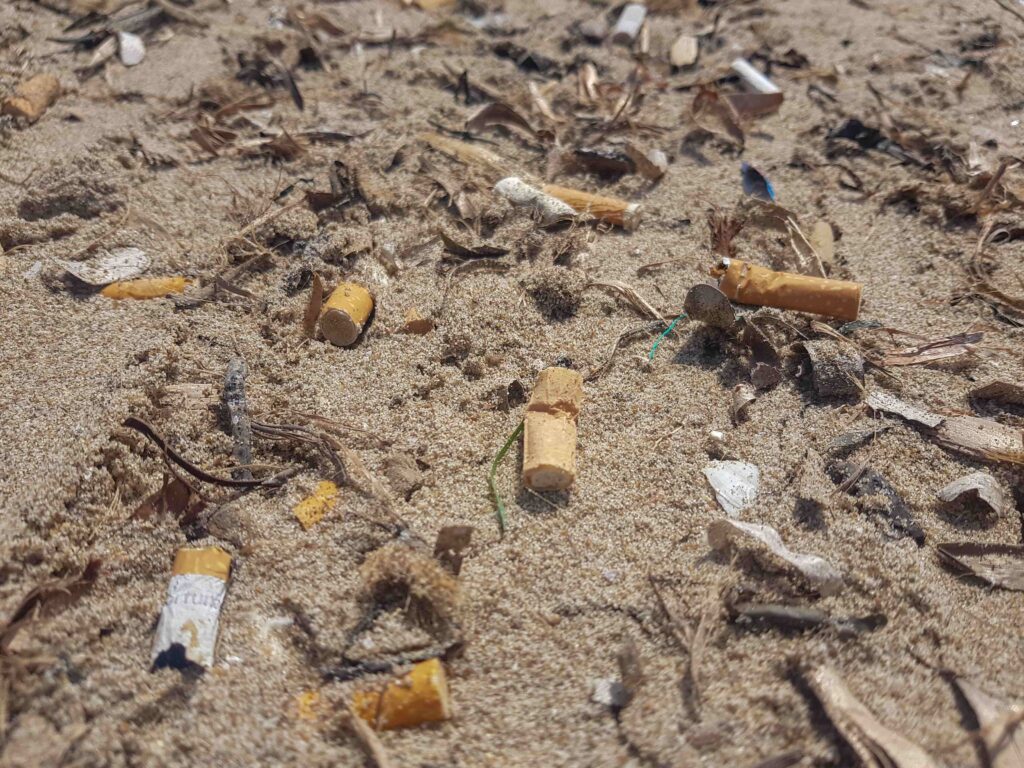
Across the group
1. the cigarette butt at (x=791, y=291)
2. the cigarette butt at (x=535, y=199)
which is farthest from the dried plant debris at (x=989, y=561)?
the cigarette butt at (x=535, y=199)

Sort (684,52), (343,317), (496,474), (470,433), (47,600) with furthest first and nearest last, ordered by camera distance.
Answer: (684,52) < (343,317) < (470,433) < (496,474) < (47,600)

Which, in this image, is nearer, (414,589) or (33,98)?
(414,589)

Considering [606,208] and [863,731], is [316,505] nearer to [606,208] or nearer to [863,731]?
[863,731]

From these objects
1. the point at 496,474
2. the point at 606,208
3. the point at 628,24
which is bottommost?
the point at 496,474

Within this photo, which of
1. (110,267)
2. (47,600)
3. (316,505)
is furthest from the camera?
(110,267)

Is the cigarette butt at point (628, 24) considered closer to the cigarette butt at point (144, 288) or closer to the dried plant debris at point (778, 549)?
the cigarette butt at point (144, 288)

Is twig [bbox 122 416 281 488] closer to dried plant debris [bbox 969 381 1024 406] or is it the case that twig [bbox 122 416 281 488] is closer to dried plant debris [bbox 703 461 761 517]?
dried plant debris [bbox 703 461 761 517]

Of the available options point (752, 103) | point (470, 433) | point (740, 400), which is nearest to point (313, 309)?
point (470, 433)

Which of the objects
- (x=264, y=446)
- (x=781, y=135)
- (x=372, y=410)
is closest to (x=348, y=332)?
(x=372, y=410)
